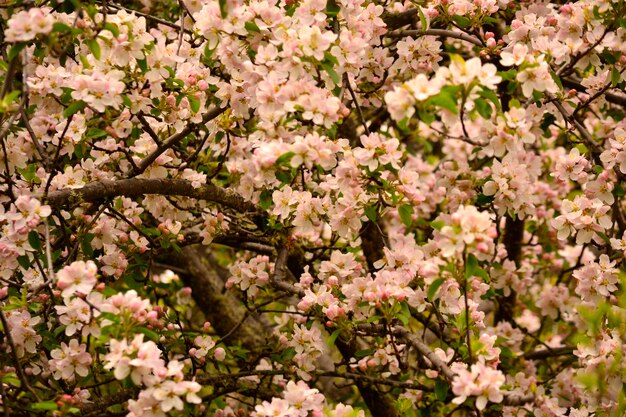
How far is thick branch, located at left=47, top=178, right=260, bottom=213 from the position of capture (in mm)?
2834

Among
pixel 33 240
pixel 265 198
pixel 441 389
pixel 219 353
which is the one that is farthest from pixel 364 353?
pixel 33 240

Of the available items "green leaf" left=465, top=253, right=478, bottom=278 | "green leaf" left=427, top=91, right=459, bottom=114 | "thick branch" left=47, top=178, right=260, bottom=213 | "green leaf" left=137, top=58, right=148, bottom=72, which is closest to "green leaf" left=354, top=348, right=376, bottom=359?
"thick branch" left=47, top=178, right=260, bottom=213

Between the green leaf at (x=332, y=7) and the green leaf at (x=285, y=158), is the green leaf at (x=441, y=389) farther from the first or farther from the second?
the green leaf at (x=332, y=7)

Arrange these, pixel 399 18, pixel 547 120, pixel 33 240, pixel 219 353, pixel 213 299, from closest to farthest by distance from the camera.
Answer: pixel 33 240, pixel 219 353, pixel 547 120, pixel 399 18, pixel 213 299

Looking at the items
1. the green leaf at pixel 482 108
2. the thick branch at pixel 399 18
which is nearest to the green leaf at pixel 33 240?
the green leaf at pixel 482 108

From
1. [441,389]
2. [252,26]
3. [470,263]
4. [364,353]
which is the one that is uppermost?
[252,26]

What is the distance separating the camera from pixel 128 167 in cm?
358

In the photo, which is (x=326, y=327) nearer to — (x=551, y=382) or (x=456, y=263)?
(x=456, y=263)

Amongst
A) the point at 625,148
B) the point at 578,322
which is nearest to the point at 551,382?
the point at 578,322

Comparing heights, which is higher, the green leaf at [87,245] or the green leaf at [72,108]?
the green leaf at [72,108]

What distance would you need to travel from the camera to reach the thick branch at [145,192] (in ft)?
9.30

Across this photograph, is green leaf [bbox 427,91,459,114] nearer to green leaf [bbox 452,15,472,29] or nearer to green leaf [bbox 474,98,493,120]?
green leaf [bbox 474,98,493,120]

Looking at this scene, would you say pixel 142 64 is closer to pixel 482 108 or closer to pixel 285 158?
pixel 285 158

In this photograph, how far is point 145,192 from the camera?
10.3 ft
